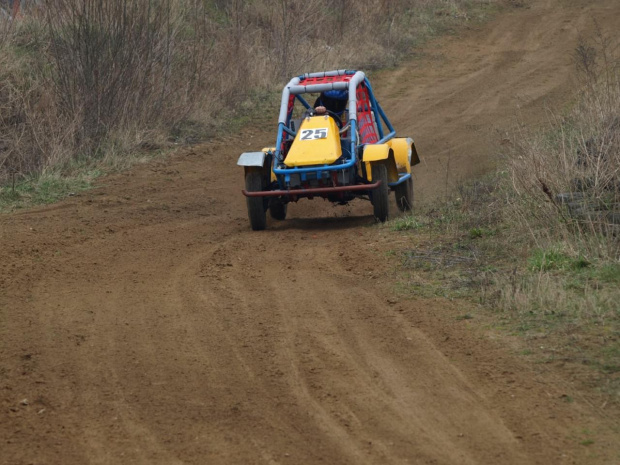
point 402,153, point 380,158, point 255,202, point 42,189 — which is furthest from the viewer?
point 42,189

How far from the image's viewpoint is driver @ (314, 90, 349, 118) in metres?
10.9

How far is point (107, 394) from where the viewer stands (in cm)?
516

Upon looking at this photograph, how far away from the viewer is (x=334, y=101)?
433 inches

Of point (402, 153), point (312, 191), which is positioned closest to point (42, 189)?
point (312, 191)

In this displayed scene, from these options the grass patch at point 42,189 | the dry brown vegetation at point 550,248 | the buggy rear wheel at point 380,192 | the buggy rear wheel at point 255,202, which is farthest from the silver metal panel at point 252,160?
the grass patch at point 42,189

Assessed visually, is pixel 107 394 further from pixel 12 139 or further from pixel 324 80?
pixel 12 139

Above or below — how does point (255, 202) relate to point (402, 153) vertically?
below

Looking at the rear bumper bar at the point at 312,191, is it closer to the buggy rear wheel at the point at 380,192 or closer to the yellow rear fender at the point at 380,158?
the buggy rear wheel at the point at 380,192

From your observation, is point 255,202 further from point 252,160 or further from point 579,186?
point 579,186

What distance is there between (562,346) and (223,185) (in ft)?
26.7

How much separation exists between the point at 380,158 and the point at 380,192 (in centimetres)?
37

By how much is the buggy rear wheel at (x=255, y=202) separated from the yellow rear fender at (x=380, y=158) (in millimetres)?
1201

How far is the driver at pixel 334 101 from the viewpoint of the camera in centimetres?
1087

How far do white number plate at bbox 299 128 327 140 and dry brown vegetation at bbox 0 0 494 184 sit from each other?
14.5 ft
